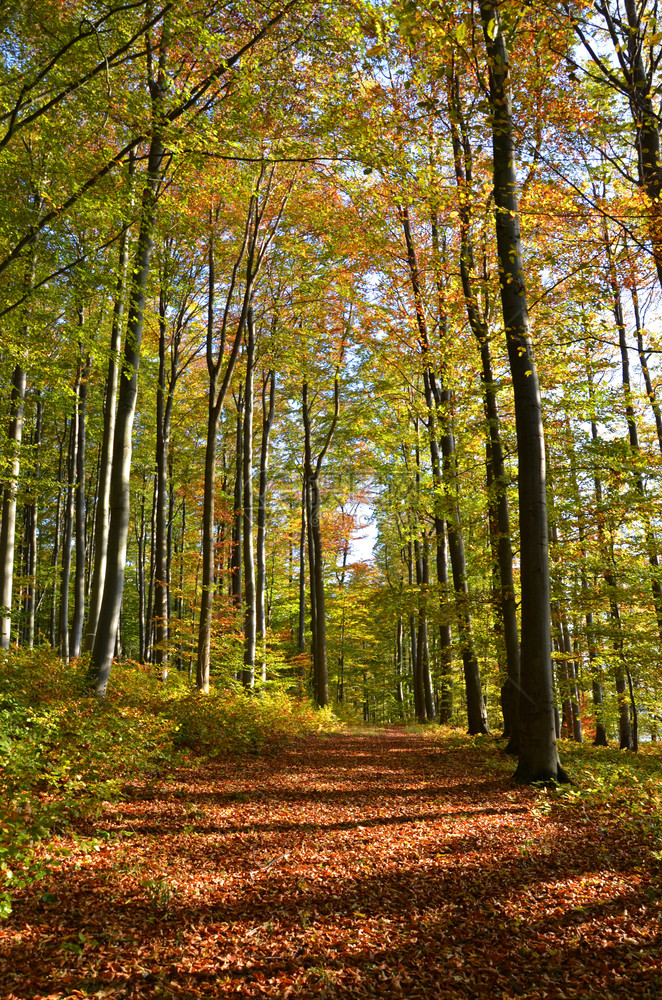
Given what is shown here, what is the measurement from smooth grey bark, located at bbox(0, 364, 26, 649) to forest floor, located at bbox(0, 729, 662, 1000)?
288 inches

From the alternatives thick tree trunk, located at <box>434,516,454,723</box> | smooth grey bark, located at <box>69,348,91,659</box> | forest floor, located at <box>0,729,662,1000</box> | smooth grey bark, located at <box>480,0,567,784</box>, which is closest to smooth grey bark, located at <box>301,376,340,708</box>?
thick tree trunk, located at <box>434,516,454,723</box>

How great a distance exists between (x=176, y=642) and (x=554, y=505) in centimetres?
872

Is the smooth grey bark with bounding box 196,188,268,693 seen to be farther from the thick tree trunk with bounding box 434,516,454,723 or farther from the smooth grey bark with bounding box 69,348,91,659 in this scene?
the thick tree trunk with bounding box 434,516,454,723

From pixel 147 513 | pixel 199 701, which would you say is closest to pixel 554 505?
pixel 199 701

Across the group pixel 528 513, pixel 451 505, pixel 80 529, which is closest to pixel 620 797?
pixel 528 513

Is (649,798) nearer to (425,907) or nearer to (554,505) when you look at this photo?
(425,907)

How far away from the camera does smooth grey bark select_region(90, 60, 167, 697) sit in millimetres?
8133

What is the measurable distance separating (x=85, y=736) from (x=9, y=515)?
746cm

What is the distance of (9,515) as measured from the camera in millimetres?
11789

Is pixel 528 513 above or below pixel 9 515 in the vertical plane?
below

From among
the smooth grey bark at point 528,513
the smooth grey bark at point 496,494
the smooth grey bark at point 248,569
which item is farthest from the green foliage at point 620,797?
the smooth grey bark at point 248,569

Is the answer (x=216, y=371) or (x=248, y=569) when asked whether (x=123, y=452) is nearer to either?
A: (x=216, y=371)

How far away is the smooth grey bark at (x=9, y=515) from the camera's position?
1125cm

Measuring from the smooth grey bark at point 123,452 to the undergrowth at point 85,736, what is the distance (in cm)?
52
